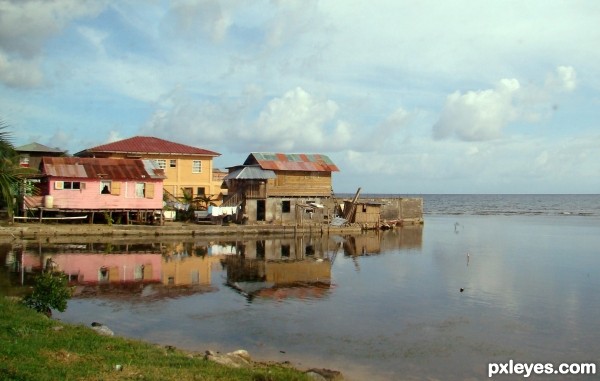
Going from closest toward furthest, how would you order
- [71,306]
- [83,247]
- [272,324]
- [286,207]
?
[272,324] → [71,306] → [83,247] → [286,207]

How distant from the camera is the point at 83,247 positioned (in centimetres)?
3362

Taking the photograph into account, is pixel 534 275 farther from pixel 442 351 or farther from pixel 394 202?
pixel 394 202

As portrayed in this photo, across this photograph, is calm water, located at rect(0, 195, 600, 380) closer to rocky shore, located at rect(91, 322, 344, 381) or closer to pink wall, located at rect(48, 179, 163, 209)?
rocky shore, located at rect(91, 322, 344, 381)

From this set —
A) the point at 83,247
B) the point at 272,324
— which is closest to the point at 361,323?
the point at 272,324

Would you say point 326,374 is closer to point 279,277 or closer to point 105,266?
point 279,277

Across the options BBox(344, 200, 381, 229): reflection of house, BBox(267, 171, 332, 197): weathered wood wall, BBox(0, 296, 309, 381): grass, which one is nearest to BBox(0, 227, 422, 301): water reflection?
BBox(267, 171, 332, 197): weathered wood wall

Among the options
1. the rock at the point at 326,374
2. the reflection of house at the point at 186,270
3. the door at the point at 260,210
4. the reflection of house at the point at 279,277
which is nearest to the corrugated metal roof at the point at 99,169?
the door at the point at 260,210

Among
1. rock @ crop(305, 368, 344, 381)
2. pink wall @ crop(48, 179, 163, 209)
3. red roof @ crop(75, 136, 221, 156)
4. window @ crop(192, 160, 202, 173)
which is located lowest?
rock @ crop(305, 368, 344, 381)

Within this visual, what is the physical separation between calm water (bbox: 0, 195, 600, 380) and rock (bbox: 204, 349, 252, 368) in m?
1.46

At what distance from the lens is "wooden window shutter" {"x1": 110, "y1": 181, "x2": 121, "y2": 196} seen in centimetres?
4119

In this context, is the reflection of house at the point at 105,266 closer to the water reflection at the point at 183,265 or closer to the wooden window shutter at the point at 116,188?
the water reflection at the point at 183,265

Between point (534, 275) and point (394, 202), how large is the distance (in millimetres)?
33490

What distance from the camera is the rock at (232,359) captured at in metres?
10.8

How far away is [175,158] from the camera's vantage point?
5072 cm
